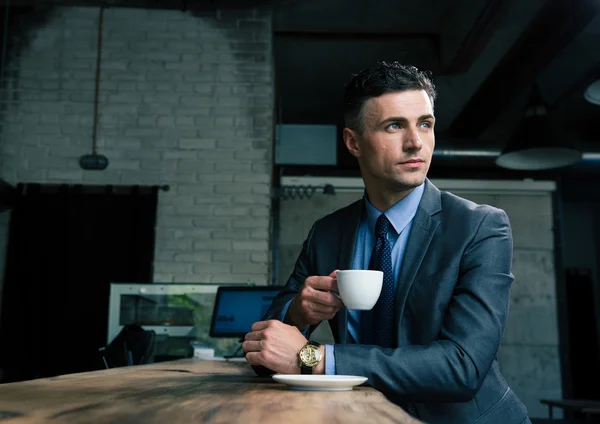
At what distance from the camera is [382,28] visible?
564cm

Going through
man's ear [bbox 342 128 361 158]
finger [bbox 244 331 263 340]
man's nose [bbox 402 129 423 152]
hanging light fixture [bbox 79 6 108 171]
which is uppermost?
hanging light fixture [bbox 79 6 108 171]

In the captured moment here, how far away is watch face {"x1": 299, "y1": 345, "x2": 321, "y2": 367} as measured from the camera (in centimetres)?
119

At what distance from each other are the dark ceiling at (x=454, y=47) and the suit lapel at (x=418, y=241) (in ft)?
10.7

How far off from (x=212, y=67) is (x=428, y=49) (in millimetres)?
2126

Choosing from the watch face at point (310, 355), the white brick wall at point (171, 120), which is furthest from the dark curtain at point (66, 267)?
the watch face at point (310, 355)

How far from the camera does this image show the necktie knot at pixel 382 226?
1.49m

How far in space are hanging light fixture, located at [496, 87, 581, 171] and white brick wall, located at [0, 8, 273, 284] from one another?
1.94 metres

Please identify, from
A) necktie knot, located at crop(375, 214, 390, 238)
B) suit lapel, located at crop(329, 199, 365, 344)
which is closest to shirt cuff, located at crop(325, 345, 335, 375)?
suit lapel, located at crop(329, 199, 365, 344)

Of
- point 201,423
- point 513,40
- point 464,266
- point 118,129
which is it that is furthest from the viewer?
point 513,40

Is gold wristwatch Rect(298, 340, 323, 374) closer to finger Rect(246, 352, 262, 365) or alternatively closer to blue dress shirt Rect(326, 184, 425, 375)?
finger Rect(246, 352, 262, 365)

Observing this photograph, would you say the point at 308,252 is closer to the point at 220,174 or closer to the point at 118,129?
the point at 220,174

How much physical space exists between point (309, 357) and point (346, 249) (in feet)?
1.38

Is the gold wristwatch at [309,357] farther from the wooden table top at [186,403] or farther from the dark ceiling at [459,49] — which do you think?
the dark ceiling at [459,49]

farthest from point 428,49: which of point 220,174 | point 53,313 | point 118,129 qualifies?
point 53,313
